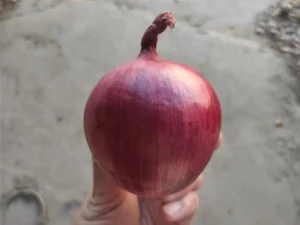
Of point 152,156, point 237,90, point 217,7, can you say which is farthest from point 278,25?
point 152,156

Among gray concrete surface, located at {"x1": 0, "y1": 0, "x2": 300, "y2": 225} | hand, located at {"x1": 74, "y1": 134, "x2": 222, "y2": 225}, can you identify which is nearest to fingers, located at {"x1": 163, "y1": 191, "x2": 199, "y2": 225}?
hand, located at {"x1": 74, "y1": 134, "x2": 222, "y2": 225}

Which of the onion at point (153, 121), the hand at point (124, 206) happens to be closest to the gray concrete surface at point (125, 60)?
the hand at point (124, 206)

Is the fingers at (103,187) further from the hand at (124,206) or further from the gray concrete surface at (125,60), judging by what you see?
the gray concrete surface at (125,60)

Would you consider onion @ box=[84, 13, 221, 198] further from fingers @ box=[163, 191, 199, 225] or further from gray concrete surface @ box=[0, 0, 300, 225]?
gray concrete surface @ box=[0, 0, 300, 225]

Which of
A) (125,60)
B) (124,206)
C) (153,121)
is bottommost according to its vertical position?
(125,60)

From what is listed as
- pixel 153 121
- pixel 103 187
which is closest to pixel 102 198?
pixel 103 187

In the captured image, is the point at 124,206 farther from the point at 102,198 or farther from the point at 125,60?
the point at 125,60

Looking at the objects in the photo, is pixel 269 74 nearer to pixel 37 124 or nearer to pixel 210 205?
pixel 210 205
